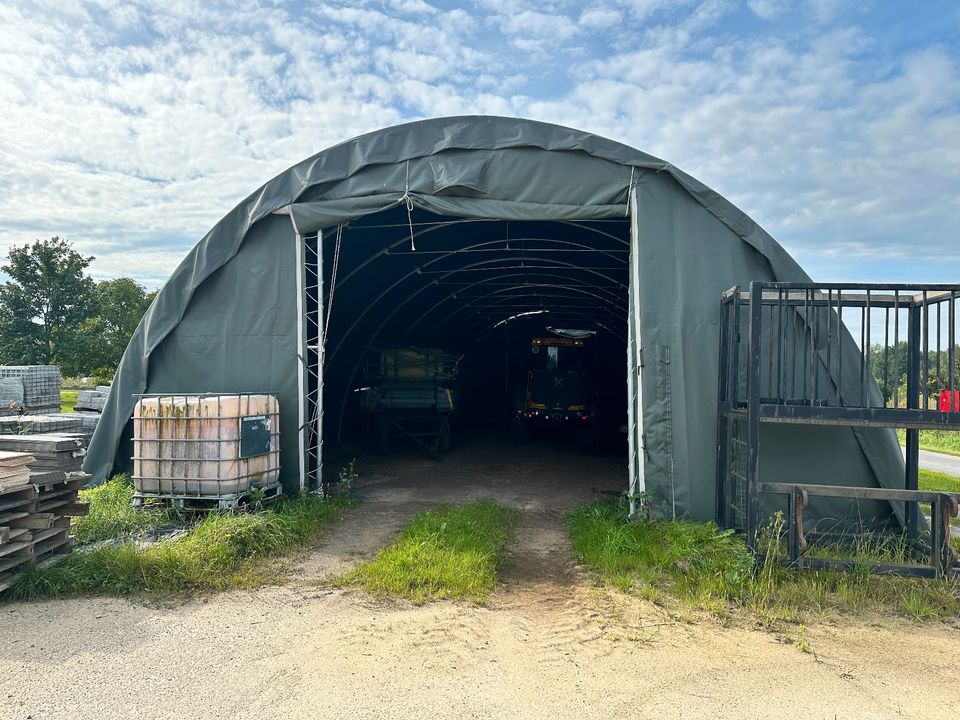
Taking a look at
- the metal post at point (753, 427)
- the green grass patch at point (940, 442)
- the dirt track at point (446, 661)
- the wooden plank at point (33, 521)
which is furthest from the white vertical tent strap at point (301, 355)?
the green grass patch at point (940, 442)

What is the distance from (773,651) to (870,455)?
4077 millimetres

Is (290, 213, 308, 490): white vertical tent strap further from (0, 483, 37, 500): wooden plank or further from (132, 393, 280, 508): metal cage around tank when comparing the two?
(0, 483, 37, 500): wooden plank

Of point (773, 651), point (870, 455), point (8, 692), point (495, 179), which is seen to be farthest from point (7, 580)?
point (870, 455)

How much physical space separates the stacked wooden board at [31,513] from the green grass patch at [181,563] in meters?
0.15

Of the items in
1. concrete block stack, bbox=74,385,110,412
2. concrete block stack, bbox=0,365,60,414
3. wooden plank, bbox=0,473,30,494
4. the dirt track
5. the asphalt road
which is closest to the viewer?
the dirt track

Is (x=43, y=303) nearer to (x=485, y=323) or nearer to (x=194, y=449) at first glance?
(x=485, y=323)

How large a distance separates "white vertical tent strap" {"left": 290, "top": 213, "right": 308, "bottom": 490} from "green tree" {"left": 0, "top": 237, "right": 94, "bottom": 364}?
19.0m

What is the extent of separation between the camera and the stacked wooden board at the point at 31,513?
5.47m

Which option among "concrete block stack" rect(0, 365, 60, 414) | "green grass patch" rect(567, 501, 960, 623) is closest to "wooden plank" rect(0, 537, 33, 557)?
"green grass patch" rect(567, 501, 960, 623)

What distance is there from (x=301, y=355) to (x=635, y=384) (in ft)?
14.7

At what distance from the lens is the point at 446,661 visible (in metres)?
4.51

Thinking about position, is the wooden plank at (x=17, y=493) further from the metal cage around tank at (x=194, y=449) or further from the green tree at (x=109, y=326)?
the green tree at (x=109, y=326)

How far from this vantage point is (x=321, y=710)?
3.84 metres

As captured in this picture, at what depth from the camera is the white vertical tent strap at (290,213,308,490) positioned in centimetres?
896
